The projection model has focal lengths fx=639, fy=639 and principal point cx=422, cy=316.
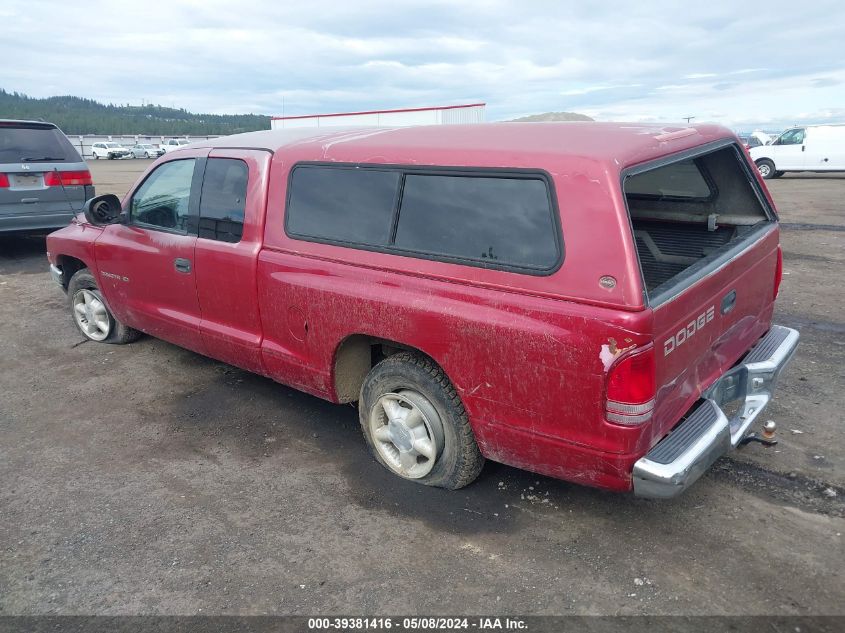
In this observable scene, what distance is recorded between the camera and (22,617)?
2.62 meters

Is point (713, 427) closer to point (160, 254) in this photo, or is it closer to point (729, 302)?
point (729, 302)

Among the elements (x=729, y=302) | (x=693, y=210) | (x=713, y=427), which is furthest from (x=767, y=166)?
(x=713, y=427)

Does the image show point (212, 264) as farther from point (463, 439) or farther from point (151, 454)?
point (463, 439)

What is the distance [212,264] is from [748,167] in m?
3.36

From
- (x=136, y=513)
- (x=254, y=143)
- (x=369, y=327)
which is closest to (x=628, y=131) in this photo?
(x=369, y=327)

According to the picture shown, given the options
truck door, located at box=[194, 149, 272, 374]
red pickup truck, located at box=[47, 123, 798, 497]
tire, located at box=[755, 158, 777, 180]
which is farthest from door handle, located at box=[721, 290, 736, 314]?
tire, located at box=[755, 158, 777, 180]

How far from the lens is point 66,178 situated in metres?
8.93

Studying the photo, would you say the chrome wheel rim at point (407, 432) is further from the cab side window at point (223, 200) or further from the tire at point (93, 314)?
the tire at point (93, 314)

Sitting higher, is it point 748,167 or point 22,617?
point 748,167

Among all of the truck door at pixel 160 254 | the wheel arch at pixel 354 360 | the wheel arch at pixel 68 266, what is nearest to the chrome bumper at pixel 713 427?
the wheel arch at pixel 354 360

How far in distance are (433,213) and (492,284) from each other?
53 centimetres

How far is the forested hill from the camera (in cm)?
9975

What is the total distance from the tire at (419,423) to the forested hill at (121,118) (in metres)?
82.8

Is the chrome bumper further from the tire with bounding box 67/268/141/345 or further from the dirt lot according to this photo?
the tire with bounding box 67/268/141/345
